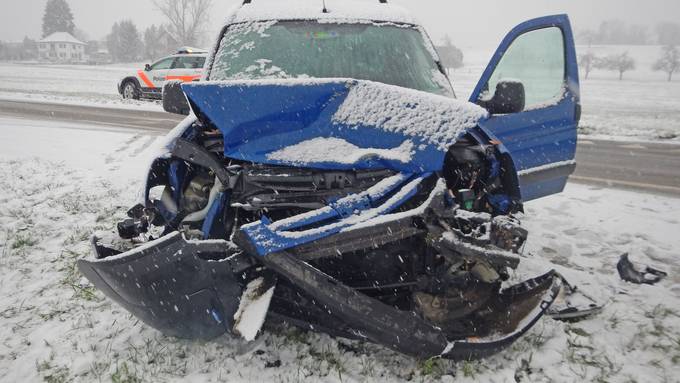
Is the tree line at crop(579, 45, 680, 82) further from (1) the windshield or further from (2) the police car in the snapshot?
(1) the windshield

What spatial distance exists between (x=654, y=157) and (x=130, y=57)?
81.4 m

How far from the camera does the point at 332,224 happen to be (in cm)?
217

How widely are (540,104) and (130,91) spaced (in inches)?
683

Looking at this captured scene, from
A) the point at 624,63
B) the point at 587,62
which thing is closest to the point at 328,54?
the point at 587,62

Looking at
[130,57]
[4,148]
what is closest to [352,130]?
[4,148]

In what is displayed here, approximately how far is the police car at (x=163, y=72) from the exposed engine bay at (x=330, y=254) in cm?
1561

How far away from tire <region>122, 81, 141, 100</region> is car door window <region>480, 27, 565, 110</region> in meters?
16.8

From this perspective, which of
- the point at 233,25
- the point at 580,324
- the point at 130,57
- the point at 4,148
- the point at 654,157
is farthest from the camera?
the point at 130,57

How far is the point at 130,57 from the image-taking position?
7575 centimetres

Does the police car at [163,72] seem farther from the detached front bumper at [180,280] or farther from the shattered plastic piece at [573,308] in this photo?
the shattered plastic piece at [573,308]

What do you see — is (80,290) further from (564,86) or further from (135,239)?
(564,86)

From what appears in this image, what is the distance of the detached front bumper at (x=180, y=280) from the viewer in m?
2.07

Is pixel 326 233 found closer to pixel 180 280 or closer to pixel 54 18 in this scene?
pixel 180 280

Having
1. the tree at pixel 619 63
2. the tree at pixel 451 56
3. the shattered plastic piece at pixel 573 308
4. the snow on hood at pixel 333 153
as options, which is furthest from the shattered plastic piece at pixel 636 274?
the tree at pixel 619 63
